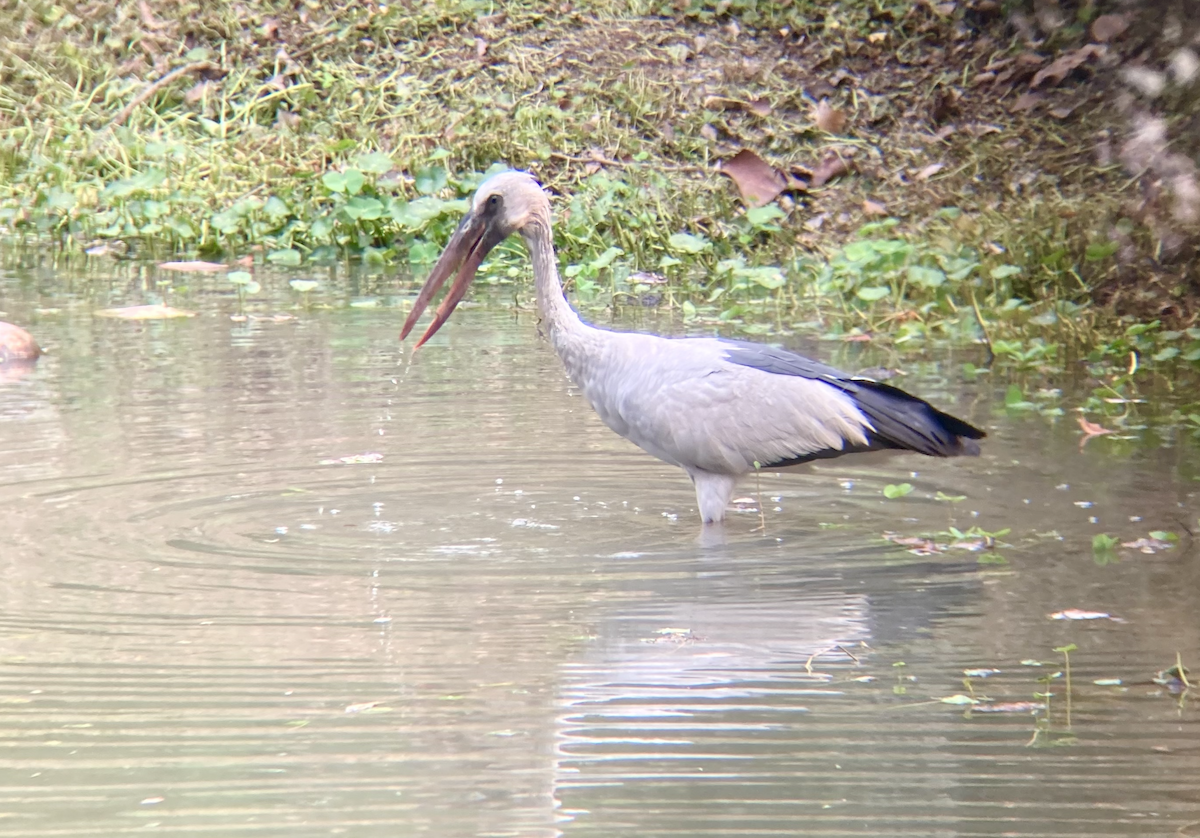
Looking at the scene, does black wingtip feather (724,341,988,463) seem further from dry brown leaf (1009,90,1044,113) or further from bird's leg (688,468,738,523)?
dry brown leaf (1009,90,1044,113)

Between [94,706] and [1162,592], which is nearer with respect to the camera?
[94,706]

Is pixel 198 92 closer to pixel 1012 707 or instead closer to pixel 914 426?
pixel 914 426

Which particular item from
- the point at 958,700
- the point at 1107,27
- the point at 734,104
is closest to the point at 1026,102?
the point at 1107,27

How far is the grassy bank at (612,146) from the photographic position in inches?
353

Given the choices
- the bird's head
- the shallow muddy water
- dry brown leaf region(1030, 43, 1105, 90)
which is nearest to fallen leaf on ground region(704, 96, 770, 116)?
dry brown leaf region(1030, 43, 1105, 90)

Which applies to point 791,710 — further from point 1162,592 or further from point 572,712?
point 1162,592

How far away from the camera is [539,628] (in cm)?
441

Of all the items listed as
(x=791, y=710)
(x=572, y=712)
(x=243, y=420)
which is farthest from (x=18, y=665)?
(x=243, y=420)

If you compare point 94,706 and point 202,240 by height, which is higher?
point 202,240

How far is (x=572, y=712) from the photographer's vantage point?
3.83 meters

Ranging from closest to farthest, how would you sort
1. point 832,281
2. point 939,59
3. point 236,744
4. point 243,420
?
point 236,744 → point 243,420 → point 832,281 → point 939,59

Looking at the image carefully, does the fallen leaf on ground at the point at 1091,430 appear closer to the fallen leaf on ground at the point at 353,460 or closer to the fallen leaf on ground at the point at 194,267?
the fallen leaf on ground at the point at 353,460

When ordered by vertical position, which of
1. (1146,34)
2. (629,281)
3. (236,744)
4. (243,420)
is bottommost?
(236,744)

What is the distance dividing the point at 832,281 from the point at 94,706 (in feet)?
18.9
